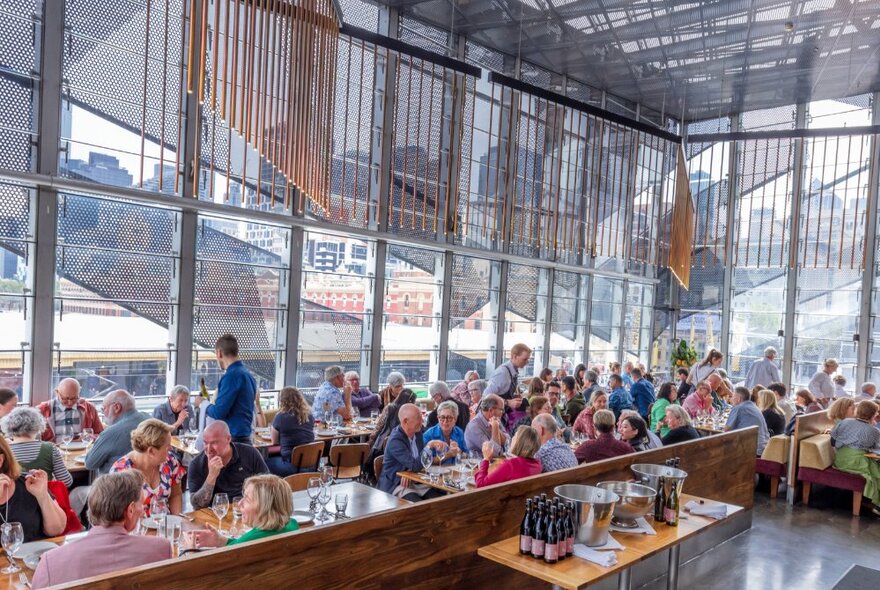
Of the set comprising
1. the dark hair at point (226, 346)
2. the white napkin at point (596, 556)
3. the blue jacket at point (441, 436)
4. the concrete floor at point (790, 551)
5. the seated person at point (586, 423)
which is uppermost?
the dark hair at point (226, 346)

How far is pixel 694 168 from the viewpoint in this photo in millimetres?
15977

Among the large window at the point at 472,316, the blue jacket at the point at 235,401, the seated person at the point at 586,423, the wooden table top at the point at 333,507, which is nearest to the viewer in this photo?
the wooden table top at the point at 333,507

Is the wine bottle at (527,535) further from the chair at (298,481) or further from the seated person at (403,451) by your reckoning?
the seated person at (403,451)

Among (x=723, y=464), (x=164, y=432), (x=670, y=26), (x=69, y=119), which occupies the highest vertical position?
(x=670, y=26)

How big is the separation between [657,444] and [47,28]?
24.8 ft

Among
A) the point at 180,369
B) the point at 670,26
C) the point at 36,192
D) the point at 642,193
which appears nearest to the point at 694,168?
the point at 642,193

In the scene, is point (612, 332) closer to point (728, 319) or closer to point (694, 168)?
point (728, 319)

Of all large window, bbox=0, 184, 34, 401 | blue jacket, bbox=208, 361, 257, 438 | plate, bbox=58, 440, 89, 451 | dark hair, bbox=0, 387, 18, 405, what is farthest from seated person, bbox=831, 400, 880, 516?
large window, bbox=0, 184, 34, 401

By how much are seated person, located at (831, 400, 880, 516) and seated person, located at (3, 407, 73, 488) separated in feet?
25.9

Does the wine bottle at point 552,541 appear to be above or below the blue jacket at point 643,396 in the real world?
above

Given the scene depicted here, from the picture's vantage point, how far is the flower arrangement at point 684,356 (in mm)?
14953

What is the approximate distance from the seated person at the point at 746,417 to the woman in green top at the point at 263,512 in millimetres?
6684

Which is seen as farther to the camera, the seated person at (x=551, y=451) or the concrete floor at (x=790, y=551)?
the concrete floor at (x=790, y=551)

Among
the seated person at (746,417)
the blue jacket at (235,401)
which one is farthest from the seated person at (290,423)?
the seated person at (746,417)
